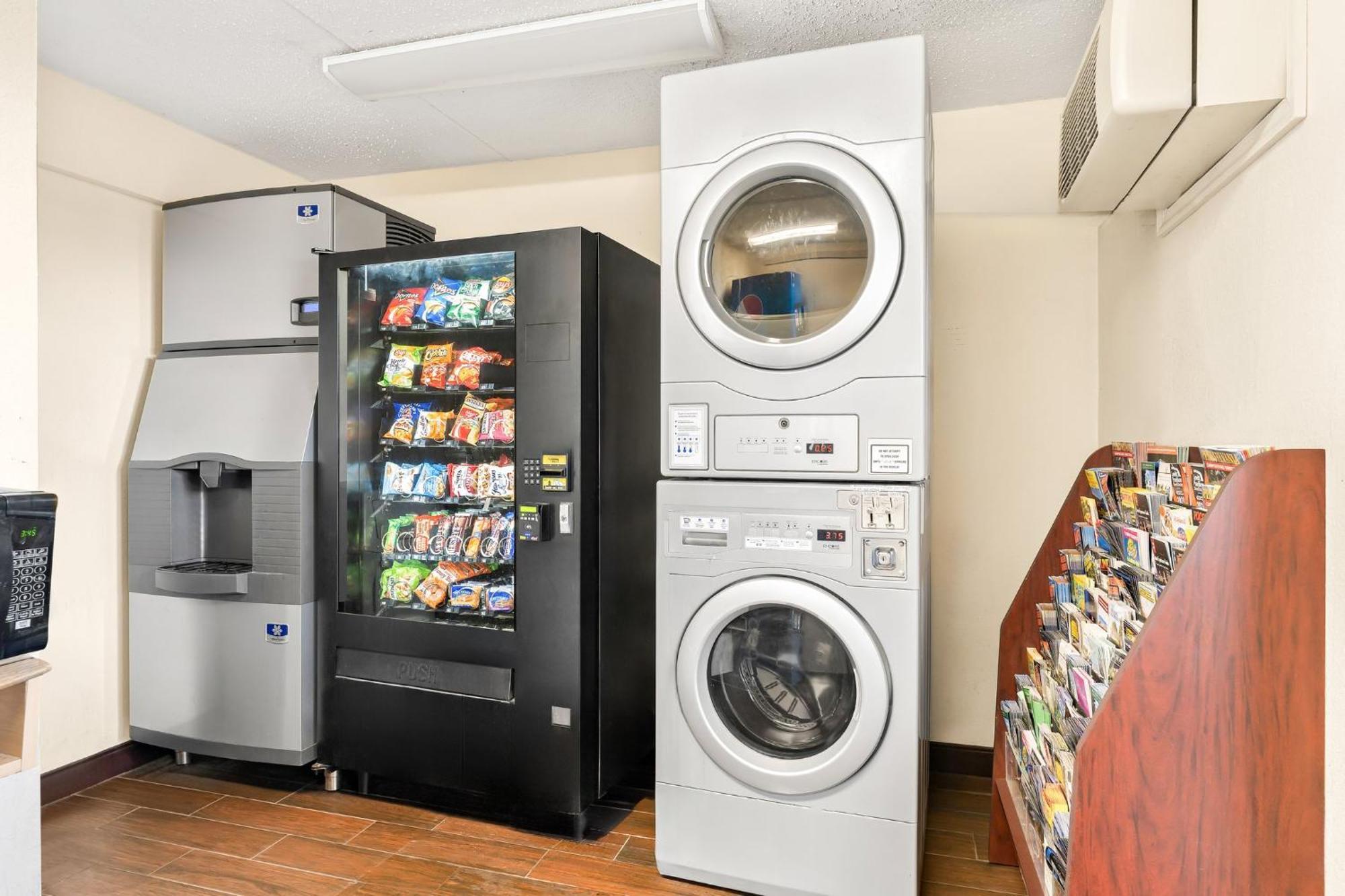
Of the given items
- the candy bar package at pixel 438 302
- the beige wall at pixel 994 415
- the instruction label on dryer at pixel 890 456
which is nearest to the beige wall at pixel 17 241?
the candy bar package at pixel 438 302

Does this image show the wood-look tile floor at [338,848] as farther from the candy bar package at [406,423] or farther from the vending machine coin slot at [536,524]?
the candy bar package at [406,423]

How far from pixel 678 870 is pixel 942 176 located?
247 cm

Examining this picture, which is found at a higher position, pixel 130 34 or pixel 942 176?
pixel 130 34

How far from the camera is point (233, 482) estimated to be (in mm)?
2877

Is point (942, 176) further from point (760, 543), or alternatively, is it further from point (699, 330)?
point (760, 543)

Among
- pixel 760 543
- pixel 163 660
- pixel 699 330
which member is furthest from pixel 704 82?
pixel 163 660

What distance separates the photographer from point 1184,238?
1.87 metres

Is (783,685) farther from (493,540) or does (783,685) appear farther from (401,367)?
(401,367)

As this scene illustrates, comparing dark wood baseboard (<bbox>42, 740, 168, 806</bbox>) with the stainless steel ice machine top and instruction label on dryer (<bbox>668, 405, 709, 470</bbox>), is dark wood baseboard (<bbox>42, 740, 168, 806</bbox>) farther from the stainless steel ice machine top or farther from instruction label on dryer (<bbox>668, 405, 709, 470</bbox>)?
instruction label on dryer (<bbox>668, 405, 709, 470</bbox>)

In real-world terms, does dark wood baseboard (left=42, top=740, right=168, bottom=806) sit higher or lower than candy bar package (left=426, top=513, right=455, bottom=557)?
lower

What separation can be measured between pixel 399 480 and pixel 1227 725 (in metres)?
2.33

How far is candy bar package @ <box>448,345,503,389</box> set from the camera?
2.54 meters

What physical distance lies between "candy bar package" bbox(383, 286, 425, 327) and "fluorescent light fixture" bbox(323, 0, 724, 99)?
2.26ft

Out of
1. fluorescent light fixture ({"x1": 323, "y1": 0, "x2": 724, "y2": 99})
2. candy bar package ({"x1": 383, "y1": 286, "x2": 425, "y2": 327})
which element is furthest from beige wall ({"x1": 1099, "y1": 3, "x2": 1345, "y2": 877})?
candy bar package ({"x1": 383, "y1": 286, "x2": 425, "y2": 327})
